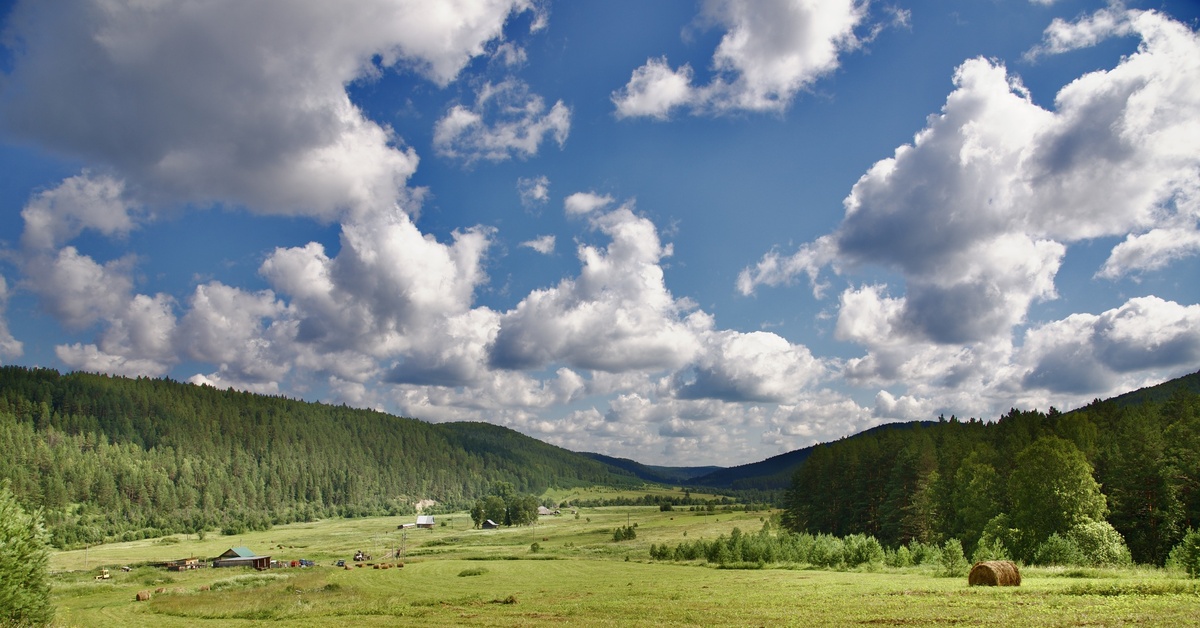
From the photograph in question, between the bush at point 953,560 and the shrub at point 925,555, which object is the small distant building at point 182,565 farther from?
the bush at point 953,560

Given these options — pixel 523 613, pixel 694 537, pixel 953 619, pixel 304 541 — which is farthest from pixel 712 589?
pixel 304 541

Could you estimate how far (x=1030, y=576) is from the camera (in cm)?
4328

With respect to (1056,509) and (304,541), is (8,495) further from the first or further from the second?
(304,541)

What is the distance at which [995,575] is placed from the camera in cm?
3906

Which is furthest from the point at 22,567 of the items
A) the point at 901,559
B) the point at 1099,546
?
the point at 1099,546

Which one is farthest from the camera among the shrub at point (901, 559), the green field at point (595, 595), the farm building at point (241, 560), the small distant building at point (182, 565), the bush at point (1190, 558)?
the farm building at point (241, 560)

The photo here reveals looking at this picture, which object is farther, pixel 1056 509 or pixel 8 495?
pixel 1056 509

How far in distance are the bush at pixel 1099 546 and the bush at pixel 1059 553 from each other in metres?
0.39

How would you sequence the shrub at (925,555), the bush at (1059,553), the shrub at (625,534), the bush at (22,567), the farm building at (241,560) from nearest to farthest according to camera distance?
the bush at (22,567), the bush at (1059,553), the shrub at (925,555), the farm building at (241,560), the shrub at (625,534)

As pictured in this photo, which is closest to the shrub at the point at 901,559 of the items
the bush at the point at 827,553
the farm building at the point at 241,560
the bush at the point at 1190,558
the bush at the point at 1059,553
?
the bush at the point at 827,553

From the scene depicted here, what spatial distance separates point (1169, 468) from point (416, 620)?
6641cm

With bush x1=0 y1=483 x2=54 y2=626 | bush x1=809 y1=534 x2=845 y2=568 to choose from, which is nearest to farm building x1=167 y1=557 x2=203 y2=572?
bush x1=0 y1=483 x2=54 y2=626

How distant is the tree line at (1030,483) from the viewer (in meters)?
59.8

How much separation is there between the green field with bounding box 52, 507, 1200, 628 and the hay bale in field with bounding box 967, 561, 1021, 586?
118 centimetres
